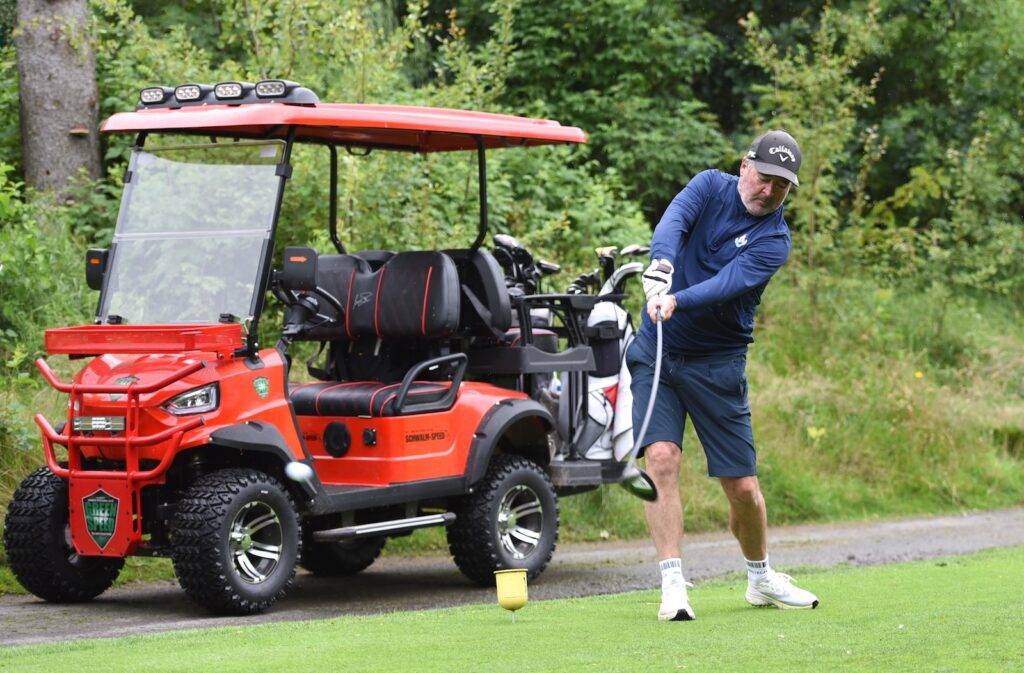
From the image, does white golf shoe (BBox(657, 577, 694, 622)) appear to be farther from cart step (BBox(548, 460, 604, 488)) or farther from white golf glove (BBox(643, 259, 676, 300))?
cart step (BBox(548, 460, 604, 488))

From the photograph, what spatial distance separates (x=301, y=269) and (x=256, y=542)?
1342 mm

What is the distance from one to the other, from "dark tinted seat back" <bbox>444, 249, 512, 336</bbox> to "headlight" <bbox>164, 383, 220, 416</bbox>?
193cm

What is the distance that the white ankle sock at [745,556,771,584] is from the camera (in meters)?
7.15

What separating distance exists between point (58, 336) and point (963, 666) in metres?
4.64

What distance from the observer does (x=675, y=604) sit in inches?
265

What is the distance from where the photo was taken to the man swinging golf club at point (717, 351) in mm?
6875

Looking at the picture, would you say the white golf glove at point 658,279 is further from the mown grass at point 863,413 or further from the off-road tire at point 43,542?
the mown grass at point 863,413

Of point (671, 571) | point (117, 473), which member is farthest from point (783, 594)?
point (117, 473)

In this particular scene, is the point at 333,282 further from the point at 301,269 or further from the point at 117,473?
the point at 117,473

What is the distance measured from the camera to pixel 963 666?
209 inches

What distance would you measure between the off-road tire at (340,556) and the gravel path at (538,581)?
0.10 metres

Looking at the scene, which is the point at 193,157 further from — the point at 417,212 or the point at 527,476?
the point at 417,212

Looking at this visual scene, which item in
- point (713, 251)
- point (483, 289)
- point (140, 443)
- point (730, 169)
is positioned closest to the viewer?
point (713, 251)

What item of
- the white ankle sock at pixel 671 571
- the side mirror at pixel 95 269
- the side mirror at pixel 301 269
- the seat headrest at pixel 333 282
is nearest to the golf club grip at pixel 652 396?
the white ankle sock at pixel 671 571
